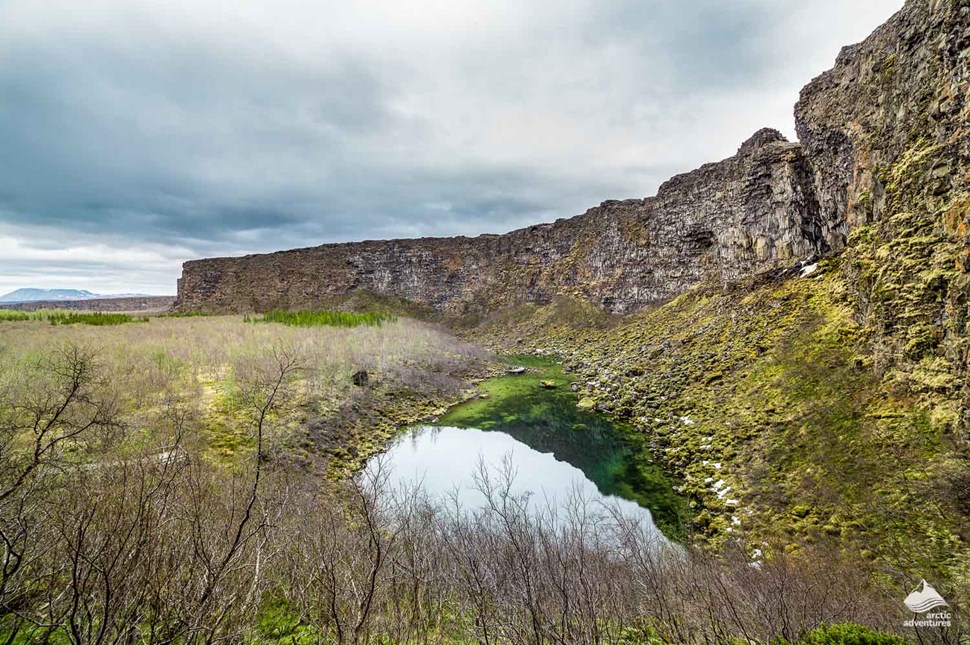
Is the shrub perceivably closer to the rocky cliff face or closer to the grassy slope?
the grassy slope

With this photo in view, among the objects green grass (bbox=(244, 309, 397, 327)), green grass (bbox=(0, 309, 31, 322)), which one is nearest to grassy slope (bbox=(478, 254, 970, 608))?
green grass (bbox=(244, 309, 397, 327))

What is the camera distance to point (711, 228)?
98.0ft

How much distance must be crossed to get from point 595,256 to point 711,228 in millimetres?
12325

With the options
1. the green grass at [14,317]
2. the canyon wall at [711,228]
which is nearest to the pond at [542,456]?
the canyon wall at [711,228]

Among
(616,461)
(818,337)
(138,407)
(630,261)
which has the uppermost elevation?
(630,261)

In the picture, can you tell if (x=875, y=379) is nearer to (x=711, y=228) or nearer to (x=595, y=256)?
(x=711, y=228)

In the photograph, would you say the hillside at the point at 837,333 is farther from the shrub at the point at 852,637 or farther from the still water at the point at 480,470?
the shrub at the point at 852,637

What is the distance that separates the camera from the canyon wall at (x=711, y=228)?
33.9 feet

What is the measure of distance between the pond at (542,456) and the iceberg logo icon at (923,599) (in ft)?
13.6

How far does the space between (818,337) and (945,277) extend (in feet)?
16.7

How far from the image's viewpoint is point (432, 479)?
12.3 metres

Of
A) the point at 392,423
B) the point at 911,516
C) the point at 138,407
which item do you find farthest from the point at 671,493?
the point at 138,407

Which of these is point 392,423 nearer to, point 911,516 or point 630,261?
point 911,516

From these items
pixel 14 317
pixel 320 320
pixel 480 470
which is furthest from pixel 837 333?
pixel 14 317
